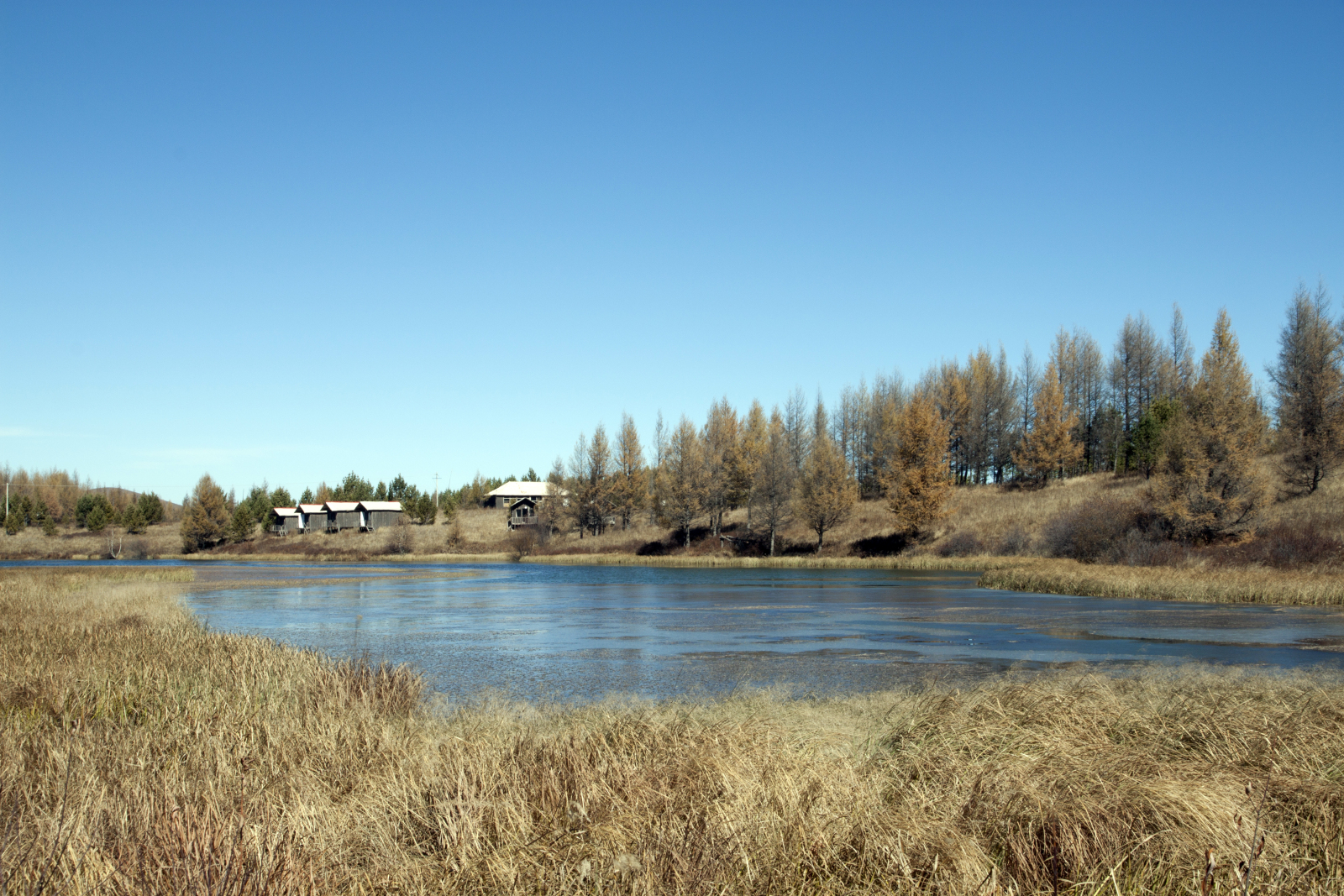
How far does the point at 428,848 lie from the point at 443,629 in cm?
2019

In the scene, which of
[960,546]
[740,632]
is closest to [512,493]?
[960,546]

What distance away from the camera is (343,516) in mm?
116375

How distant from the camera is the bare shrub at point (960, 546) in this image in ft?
212

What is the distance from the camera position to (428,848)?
6.23 meters

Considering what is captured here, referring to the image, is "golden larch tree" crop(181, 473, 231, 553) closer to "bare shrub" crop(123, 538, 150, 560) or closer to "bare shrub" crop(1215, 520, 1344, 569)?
"bare shrub" crop(123, 538, 150, 560)

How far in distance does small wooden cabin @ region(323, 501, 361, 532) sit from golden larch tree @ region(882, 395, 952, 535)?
72.7 m

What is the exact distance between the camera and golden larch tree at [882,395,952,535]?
2704 inches

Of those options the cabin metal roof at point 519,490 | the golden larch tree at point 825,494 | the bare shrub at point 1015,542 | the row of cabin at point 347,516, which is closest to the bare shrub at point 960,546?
the bare shrub at point 1015,542

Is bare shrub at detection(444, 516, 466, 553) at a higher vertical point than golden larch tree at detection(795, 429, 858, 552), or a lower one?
lower

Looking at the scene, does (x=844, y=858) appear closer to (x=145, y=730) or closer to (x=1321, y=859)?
(x=1321, y=859)

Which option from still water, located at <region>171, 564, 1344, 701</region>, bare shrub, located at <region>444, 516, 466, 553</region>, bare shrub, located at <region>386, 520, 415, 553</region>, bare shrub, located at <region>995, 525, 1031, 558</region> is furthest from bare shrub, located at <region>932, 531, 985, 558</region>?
bare shrub, located at <region>386, 520, 415, 553</region>

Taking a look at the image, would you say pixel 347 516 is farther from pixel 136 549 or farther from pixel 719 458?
pixel 719 458

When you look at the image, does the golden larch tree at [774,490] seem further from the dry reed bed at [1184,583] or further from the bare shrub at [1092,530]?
the dry reed bed at [1184,583]

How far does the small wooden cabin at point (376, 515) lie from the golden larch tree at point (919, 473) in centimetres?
6841
